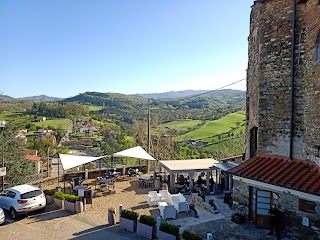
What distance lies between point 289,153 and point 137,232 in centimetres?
692

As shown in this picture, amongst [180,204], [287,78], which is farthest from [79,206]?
[287,78]

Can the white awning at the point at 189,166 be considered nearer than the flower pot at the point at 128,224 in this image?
No

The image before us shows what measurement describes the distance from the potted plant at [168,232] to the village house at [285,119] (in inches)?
137

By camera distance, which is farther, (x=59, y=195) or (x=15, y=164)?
(x=15, y=164)

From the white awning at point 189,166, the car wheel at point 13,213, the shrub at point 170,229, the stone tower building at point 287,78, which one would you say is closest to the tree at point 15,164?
the car wheel at point 13,213

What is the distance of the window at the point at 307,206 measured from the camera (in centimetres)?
972

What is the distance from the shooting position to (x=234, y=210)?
13.2m

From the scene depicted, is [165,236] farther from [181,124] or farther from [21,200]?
[181,124]

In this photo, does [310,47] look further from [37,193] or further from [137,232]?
[37,193]

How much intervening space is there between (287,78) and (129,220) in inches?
343

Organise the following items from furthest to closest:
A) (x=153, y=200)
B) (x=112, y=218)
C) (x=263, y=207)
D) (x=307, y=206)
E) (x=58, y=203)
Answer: (x=153, y=200) → (x=58, y=203) → (x=112, y=218) → (x=263, y=207) → (x=307, y=206)

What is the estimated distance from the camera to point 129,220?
11852mm

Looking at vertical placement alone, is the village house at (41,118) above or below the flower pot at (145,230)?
above

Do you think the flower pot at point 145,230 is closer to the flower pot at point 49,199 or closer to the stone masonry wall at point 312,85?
the flower pot at point 49,199
